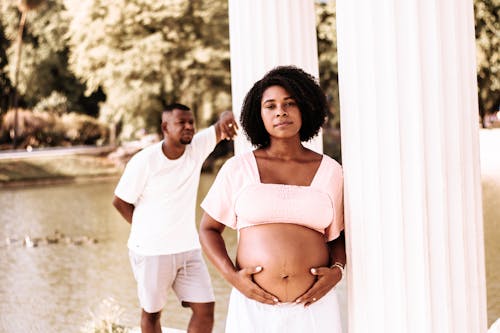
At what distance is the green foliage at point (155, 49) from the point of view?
24.3 m

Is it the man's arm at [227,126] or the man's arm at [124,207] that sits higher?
the man's arm at [227,126]

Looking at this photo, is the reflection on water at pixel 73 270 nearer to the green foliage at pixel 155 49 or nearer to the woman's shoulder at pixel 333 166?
the woman's shoulder at pixel 333 166

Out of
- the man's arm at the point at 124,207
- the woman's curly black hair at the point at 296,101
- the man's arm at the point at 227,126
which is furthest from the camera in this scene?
the man's arm at the point at 124,207

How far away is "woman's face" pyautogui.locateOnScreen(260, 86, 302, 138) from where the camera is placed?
2.28 metres

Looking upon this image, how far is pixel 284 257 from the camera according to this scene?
220cm

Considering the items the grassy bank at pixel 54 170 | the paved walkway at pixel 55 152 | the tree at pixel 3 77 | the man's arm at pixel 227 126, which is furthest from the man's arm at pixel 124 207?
the tree at pixel 3 77

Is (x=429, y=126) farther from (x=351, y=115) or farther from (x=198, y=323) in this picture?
(x=198, y=323)

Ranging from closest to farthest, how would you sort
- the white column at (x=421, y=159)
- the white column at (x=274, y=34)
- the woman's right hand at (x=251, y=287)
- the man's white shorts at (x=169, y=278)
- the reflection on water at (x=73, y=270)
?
the white column at (x=421, y=159) < the woman's right hand at (x=251, y=287) < the white column at (x=274, y=34) < the man's white shorts at (x=169, y=278) < the reflection on water at (x=73, y=270)

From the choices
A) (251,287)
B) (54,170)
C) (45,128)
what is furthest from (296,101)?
(45,128)

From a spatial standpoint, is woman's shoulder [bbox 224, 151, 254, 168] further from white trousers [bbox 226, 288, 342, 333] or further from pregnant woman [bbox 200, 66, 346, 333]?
white trousers [bbox 226, 288, 342, 333]

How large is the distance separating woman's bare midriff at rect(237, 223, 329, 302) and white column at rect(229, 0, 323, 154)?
893 mm

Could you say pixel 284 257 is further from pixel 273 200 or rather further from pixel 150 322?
pixel 150 322

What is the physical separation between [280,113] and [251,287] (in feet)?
1.88

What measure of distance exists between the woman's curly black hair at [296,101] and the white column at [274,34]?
0.61 metres
